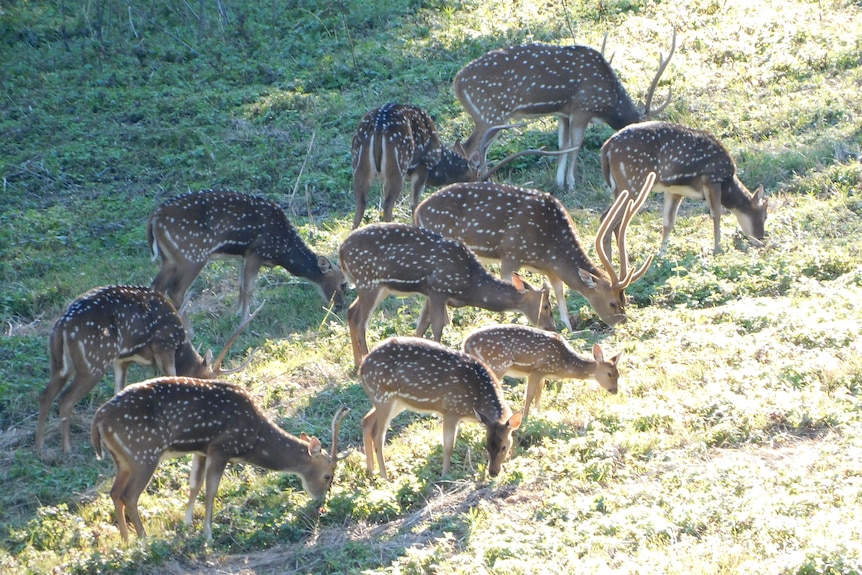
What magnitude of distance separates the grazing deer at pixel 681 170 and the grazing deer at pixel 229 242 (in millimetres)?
3271

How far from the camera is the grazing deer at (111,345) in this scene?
32.4ft

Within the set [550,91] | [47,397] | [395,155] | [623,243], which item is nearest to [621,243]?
[623,243]

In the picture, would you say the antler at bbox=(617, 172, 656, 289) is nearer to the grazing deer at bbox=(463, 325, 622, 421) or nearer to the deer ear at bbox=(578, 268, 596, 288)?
the deer ear at bbox=(578, 268, 596, 288)

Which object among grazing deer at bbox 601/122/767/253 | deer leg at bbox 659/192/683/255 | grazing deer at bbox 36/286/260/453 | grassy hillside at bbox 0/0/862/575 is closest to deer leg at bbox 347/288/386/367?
grassy hillside at bbox 0/0/862/575

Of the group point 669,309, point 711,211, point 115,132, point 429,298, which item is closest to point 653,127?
point 711,211

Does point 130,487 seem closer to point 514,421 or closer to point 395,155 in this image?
point 514,421

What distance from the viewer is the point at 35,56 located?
20000mm

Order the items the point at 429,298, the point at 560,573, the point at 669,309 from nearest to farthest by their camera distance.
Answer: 1. the point at 560,573
2. the point at 429,298
3. the point at 669,309

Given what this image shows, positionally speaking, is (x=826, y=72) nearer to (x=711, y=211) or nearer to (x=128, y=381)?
(x=711, y=211)

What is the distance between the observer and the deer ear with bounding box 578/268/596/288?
11391 millimetres

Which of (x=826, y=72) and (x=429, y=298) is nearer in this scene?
(x=429, y=298)

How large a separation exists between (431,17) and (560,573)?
14281 mm

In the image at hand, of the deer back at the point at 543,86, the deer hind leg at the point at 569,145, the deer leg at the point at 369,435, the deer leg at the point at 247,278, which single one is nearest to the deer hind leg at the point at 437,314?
the deer leg at the point at 369,435

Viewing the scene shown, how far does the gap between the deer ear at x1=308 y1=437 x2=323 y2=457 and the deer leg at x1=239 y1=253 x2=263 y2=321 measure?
3646 mm
